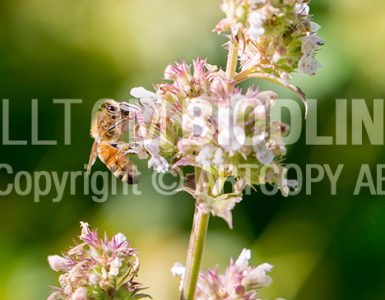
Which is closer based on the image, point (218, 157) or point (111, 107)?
point (218, 157)

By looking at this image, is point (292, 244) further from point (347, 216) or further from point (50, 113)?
point (50, 113)

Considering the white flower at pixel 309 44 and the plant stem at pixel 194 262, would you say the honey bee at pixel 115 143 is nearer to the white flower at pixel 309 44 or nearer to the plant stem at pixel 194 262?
the plant stem at pixel 194 262

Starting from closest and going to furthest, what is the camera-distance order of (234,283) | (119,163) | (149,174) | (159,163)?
(234,283)
(159,163)
(119,163)
(149,174)

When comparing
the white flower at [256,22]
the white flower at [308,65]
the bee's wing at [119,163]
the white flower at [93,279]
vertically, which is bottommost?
the white flower at [93,279]

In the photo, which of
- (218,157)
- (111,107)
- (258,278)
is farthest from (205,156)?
(111,107)

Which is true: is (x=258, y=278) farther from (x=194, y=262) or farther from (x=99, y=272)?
(x=99, y=272)

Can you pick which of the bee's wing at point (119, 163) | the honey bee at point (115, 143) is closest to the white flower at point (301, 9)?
the honey bee at point (115, 143)
